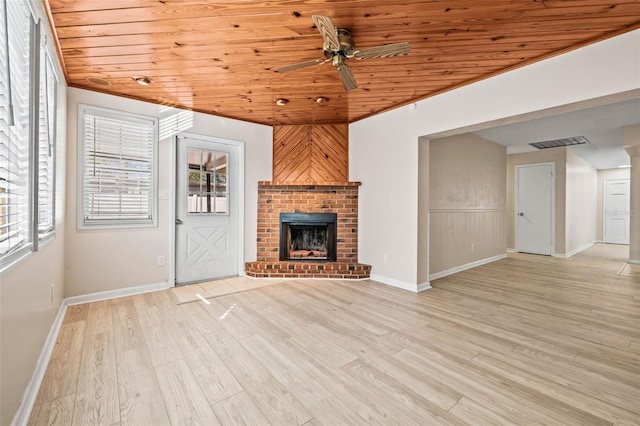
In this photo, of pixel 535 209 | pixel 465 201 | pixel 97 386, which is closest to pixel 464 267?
pixel 465 201

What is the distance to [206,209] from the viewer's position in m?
3.99

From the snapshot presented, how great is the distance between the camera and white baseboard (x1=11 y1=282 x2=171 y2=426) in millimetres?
1394

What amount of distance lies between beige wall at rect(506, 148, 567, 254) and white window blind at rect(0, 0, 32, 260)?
818 centimetres

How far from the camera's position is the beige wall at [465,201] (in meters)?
4.27

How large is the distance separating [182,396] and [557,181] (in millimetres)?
7779

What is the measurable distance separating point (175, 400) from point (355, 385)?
102 cm

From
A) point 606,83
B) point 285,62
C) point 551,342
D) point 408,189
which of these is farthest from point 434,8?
point 551,342

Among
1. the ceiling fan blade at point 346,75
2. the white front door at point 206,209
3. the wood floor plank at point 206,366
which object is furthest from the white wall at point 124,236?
the ceiling fan blade at point 346,75

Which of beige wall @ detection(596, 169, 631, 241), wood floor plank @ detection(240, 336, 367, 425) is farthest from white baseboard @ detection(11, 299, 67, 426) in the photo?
beige wall @ detection(596, 169, 631, 241)

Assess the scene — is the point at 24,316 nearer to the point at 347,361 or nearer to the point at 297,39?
the point at 347,361

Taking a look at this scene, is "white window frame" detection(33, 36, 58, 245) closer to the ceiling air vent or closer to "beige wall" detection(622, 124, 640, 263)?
the ceiling air vent

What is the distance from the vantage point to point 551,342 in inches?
87.1

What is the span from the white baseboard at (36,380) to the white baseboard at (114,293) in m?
0.62

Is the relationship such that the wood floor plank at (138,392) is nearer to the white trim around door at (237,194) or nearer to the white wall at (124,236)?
the white wall at (124,236)
